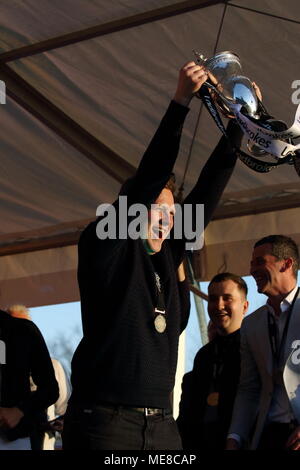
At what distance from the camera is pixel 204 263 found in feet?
21.9

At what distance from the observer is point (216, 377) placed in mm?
4922

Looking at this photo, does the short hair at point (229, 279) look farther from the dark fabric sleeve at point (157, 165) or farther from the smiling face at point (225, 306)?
the dark fabric sleeve at point (157, 165)

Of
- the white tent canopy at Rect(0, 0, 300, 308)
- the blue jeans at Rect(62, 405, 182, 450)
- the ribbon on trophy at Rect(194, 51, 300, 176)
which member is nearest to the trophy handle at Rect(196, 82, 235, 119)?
the ribbon on trophy at Rect(194, 51, 300, 176)

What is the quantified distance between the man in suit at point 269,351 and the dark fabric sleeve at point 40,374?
3.64 ft

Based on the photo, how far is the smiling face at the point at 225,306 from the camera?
5.04 m

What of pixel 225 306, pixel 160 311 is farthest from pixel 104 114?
pixel 160 311

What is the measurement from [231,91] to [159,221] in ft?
1.81

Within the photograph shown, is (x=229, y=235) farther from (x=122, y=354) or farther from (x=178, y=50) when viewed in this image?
(x=122, y=354)

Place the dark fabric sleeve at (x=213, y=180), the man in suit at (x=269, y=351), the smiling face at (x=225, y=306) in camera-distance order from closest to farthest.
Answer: the dark fabric sleeve at (x=213, y=180) < the man in suit at (x=269, y=351) < the smiling face at (x=225, y=306)

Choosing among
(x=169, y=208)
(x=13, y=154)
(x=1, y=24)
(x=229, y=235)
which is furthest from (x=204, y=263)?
(x=169, y=208)

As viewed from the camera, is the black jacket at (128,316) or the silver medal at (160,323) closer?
the black jacket at (128,316)

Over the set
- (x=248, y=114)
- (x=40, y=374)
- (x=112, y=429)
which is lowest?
(x=112, y=429)

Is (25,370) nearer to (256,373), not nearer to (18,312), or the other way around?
(256,373)

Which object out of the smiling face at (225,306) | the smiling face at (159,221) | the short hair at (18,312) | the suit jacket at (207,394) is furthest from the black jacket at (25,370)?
the smiling face at (159,221)
